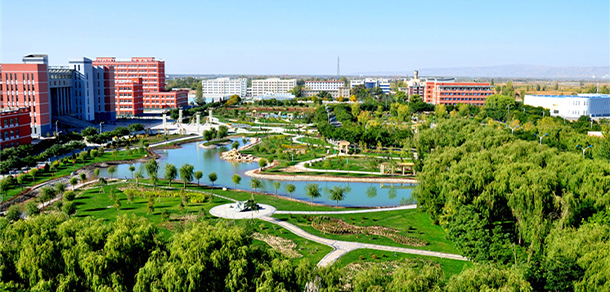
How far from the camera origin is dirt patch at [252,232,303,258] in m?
14.0

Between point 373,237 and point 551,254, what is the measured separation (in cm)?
528

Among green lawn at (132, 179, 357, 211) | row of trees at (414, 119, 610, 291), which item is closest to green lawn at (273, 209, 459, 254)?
row of trees at (414, 119, 610, 291)

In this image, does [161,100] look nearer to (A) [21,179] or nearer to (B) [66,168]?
(B) [66,168]

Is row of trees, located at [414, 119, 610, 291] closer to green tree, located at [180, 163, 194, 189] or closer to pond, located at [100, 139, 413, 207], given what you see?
pond, located at [100, 139, 413, 207]

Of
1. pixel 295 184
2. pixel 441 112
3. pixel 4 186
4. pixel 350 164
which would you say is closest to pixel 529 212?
pixel 295 184

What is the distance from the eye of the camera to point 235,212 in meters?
17.8

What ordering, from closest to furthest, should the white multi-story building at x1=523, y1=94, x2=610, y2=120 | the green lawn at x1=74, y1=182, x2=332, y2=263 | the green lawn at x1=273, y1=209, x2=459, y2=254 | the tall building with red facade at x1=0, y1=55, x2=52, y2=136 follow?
the green lawn at x1=74, y1=182, x2=332, y2=263 < the green lawn at x1=273, y1=209, x2=459, y2=254 < the tall building with red facade at x1=0, y1=55, x2=52, y2=136 < the white multi-story building at x1=523, y1=94, x2=610, y2=120

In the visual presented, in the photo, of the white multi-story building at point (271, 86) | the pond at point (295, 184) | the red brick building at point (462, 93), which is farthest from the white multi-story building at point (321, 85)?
the pond at point (295, 184)

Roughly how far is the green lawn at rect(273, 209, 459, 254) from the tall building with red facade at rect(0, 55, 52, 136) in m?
25.6

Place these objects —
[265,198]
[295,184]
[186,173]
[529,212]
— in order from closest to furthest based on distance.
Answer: [529,212]
[265,198]
[186,173]
[295,184]

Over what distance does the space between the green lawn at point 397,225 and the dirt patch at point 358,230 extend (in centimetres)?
20

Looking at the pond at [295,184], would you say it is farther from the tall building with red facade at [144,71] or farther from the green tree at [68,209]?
the tall building with red facade at [144,71]

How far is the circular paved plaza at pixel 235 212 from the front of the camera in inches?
683

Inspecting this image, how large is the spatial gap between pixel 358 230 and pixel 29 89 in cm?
2948
